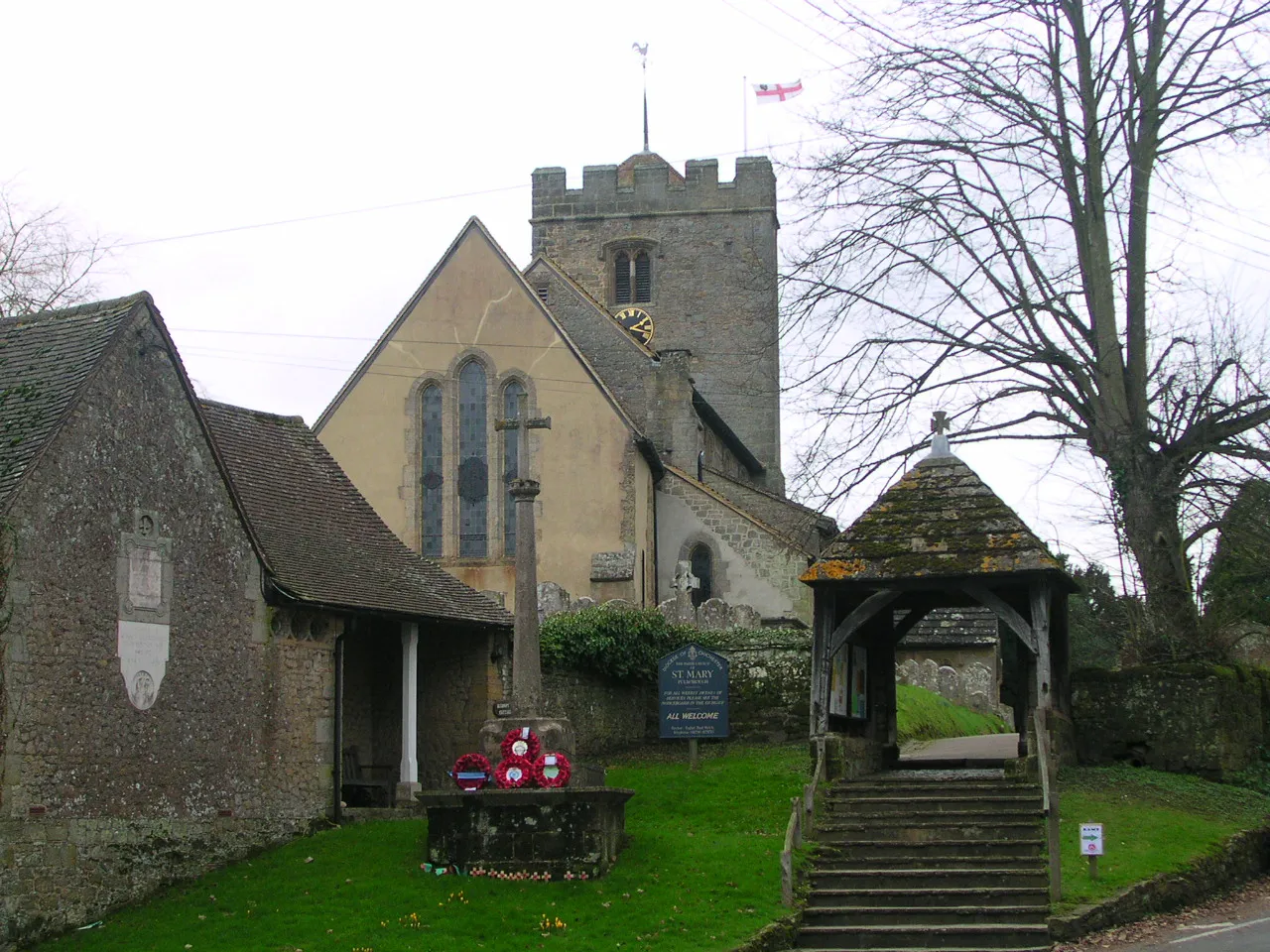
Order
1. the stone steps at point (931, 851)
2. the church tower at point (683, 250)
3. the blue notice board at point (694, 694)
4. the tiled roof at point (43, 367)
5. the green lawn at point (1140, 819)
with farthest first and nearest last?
the church tower at point (683, 250)
the blue notice board at point (694, 694)
the stone steps at point (931, 851)
the tiled roof at point (43, 367)
the green lawn at point (1140, 819)

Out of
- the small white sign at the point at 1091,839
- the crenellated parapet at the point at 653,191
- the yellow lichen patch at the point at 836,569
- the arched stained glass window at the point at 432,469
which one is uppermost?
the crenellated parapet at the point at 653,191

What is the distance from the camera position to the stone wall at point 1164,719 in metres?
21.4

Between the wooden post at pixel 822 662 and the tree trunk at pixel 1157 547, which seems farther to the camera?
the tree trunk at pixel 1157 547

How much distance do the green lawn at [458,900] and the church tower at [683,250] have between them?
109ft

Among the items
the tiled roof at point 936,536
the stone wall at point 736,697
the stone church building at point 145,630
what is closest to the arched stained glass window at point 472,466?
the stone wall at point 736,697

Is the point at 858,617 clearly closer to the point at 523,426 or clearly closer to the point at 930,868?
the point at 930,868

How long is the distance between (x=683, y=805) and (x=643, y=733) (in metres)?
6.13

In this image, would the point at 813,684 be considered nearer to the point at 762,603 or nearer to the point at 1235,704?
the point at 1235,704

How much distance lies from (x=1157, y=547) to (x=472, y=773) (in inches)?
464

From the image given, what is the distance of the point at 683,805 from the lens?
64.0 feet

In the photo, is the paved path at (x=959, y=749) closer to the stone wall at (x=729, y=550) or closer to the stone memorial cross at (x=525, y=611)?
the stone wall at (x=729, y=550)

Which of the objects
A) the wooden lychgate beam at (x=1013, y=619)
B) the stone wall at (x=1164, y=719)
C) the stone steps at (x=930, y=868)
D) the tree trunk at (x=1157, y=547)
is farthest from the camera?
the tree trunk at (x=1157, y=547)

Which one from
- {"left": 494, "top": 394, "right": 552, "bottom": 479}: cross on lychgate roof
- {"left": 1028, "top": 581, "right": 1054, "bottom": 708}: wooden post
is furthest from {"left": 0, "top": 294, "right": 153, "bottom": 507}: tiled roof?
{"left": 1028, "top": 581, "right": 1054, "bottom": 708}: wooden post

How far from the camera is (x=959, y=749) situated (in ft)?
86.4
